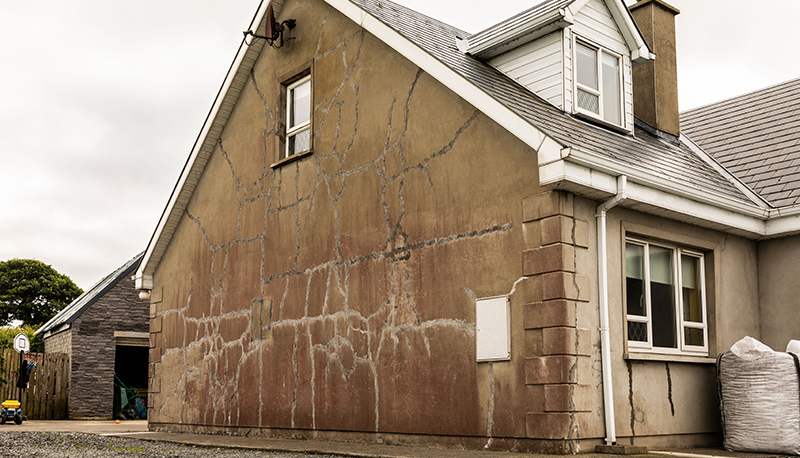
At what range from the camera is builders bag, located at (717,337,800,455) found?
842 centimetres

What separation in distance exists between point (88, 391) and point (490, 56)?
17.1 metres

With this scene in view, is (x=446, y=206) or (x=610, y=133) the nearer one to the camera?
(x=446, y=206)

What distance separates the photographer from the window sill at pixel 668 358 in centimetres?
866

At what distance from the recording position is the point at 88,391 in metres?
22.8

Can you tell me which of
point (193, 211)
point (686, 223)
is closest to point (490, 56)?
point (686, 223)

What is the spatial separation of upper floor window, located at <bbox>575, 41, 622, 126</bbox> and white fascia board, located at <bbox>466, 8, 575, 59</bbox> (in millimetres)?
578

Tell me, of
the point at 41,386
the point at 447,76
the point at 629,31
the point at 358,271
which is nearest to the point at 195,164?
the point at 358,271

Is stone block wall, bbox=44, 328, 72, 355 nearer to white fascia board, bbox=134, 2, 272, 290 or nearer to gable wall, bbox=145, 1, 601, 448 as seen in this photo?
white fascia board, bbox=134, 2, 272, 290

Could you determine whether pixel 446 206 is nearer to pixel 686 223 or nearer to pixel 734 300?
pixel 686 223

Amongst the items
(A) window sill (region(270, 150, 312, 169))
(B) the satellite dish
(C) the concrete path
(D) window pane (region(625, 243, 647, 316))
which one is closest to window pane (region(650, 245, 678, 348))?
(D) window pane (region(625, 243, 647, 316))

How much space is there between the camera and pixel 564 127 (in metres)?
9.22

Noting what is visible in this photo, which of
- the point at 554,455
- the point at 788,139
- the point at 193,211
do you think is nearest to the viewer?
the point at 554,455

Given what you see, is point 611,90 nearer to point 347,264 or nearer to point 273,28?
point 347,264

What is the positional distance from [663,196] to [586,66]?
2549 mm
